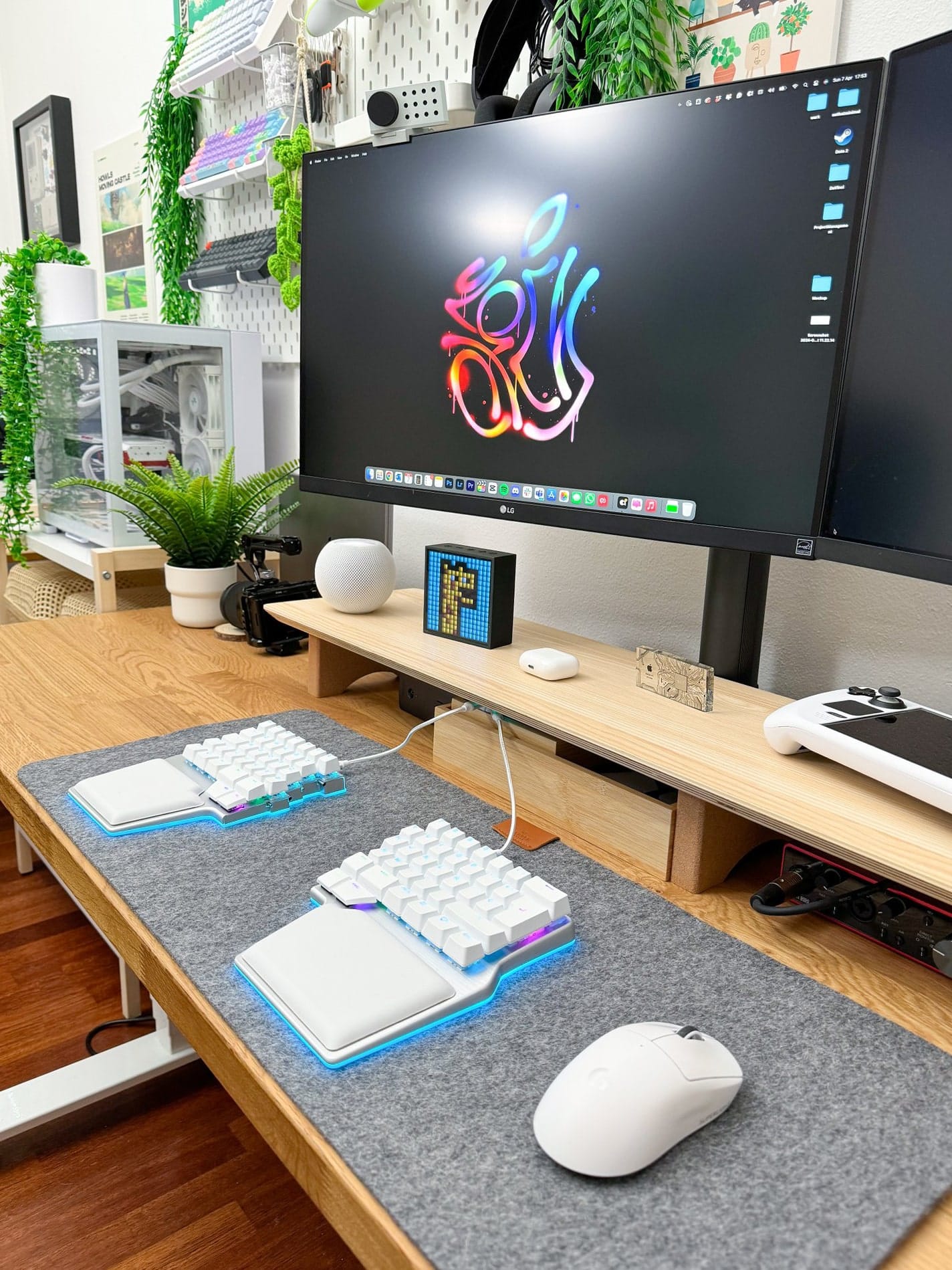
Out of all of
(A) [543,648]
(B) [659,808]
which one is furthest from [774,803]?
(A) [543,648]

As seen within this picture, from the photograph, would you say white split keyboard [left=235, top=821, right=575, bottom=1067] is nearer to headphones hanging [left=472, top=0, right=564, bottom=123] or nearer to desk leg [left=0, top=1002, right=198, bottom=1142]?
desk leg [left=0, top=1002, right=198, bottom=1142]

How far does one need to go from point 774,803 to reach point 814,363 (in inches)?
13.4

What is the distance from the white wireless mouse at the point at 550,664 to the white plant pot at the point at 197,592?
67 centimetres

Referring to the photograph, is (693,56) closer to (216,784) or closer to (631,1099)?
(216,784)

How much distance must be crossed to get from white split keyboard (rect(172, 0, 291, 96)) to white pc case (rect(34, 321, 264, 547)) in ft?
Result: 1.56

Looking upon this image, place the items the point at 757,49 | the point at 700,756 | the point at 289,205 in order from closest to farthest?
1. the point at 700,756
2. the point at 757,49
3. the point at 289,205

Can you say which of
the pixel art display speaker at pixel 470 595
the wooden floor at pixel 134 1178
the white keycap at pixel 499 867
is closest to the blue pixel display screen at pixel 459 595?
the pixel art display speaker at pixel 470 595

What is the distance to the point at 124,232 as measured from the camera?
242cm

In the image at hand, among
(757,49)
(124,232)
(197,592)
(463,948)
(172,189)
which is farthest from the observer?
(124,232)

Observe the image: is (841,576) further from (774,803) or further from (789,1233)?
(789,1233)

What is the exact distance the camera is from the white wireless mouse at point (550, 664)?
859mm

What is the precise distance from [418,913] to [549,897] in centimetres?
9

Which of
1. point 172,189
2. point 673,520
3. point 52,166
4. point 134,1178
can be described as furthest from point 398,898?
point 52,166

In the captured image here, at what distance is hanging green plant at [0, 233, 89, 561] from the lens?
1893 millimetres
